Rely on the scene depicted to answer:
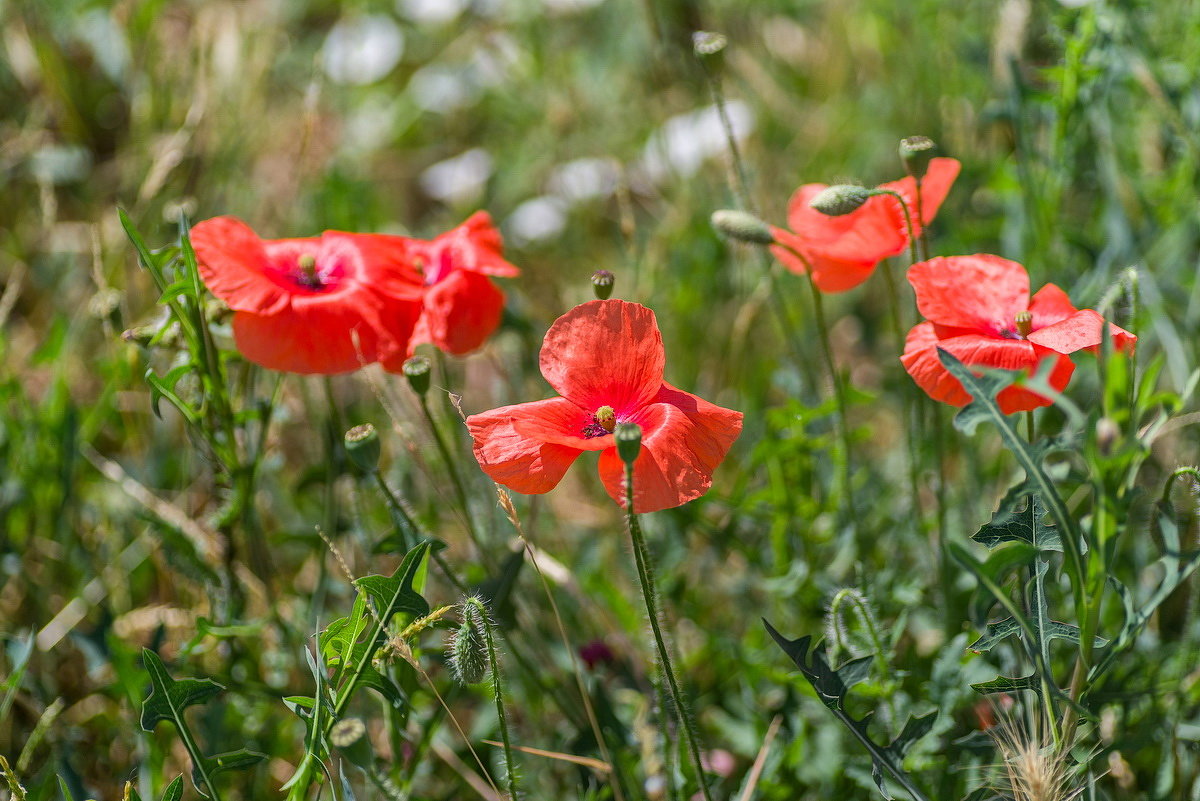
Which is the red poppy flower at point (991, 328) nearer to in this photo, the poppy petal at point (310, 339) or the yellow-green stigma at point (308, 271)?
the poppy petal at point (310, 339)

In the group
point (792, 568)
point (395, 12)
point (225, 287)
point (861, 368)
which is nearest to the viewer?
point (225, 287)

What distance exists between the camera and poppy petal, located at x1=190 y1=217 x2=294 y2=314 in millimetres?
1558

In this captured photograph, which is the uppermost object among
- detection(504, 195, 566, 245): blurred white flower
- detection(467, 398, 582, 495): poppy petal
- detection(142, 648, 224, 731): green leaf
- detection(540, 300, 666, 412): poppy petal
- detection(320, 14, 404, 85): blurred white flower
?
detection(540, 300, 666, 412): poppy petal

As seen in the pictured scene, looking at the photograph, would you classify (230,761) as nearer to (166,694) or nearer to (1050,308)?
(166,694)

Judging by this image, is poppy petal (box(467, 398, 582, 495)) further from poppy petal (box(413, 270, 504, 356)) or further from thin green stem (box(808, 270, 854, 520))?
thin green stem (box(808, 270, 854, 520))

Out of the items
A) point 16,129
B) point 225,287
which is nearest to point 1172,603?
point 225,287

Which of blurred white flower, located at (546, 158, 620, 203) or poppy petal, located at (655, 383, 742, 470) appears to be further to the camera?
blurred white flower, located at (546, 158, 620, 203)

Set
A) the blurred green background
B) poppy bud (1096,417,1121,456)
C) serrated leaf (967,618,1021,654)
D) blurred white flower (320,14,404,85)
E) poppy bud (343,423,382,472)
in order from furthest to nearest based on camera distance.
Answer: blurred white flower (320,14,404,85)
the blurred green background
poppy bud (343,423,382,472)
serrated leaf (967,618,1021,654)
poppy bud (1096,417,1121,456)

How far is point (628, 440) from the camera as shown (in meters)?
1.16

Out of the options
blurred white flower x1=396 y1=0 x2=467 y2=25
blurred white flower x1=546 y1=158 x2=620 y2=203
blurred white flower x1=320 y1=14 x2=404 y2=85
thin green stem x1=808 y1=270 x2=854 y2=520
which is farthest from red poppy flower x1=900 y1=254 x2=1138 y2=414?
blurred white flower x1=320 y1=14 x2=404 y2=85

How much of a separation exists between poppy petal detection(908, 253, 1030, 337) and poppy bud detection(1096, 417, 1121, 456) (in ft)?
1.15

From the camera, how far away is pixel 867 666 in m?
1.38

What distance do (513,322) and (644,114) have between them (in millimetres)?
1853

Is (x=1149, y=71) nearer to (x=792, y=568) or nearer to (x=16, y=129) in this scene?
(x=792, y=568)
